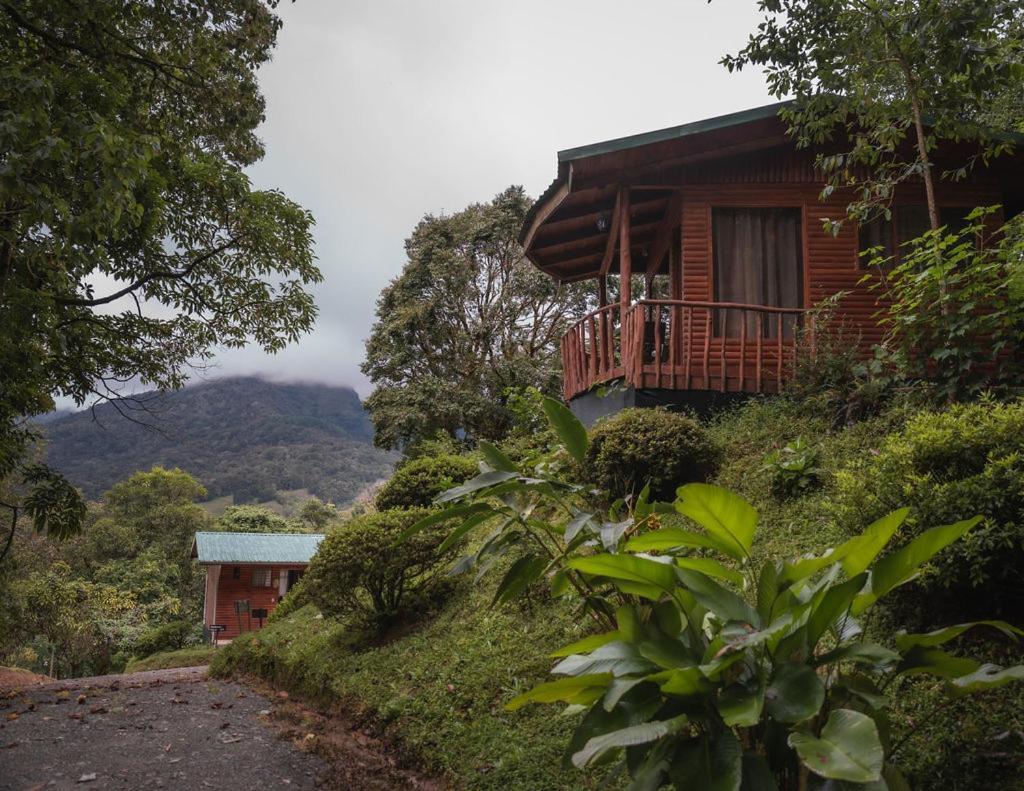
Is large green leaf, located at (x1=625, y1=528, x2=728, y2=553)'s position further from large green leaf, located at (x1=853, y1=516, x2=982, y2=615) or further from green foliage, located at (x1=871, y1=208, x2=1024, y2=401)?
green foliage, located at (x1=871, y1=208, x2=1024, y2=401)

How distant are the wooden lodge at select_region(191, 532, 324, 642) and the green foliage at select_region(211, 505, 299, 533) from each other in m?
4.96

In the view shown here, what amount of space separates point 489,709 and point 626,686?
9.36 feet

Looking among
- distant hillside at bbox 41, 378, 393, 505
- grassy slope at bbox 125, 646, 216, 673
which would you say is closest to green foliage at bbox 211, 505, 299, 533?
grassy slope at bbox 125, 646, 216, 673

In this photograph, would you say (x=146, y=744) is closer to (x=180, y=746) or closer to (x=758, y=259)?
(x=180, y=746)

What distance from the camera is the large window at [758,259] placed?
10.1 m

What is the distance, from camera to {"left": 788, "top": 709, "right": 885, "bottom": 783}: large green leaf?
1.45m

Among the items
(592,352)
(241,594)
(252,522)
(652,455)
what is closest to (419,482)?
(592,352)

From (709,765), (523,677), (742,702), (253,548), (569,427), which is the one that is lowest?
(253,548)

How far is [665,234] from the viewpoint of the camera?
12102mm

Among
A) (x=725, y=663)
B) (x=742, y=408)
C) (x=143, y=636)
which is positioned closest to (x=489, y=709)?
(x=725, y=663)

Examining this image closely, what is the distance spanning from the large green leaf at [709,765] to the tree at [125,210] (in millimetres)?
4305

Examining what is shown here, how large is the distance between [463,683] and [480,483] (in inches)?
116

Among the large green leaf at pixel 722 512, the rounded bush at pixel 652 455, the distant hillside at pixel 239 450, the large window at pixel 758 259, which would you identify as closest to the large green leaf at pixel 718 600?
the large green leaf at pixel 722 512

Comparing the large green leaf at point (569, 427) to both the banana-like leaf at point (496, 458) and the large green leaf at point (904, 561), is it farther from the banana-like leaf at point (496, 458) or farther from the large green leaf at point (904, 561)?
the large green leaf at point (904, 561)
